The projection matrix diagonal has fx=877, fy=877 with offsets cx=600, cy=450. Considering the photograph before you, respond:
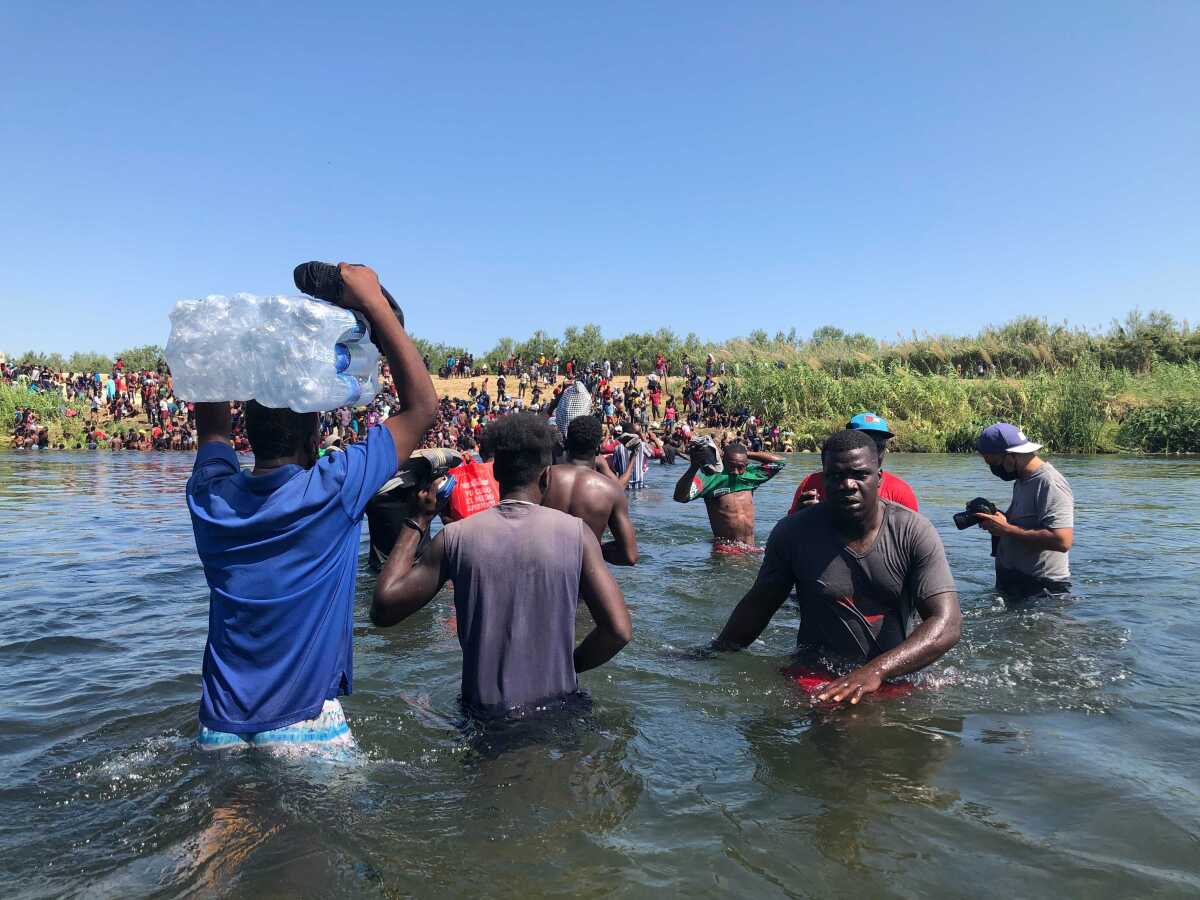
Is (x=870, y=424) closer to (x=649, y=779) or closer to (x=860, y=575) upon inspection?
(x=860, y=575)

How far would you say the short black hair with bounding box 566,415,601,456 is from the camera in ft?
20.2

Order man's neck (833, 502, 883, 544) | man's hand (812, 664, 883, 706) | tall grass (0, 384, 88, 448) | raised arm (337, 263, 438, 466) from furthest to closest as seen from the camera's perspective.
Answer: tall grass (0, 384, 88, 448)
man's neck (833, 502, 883, 544)
man's hand (812, 664, 883, 706)
raised arm (337, 263, 438, 466)

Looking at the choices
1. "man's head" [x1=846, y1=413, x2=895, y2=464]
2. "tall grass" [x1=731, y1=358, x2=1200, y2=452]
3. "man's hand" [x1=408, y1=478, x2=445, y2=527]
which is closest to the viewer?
"man's hand" [x1=408, y1=478, x2=445, y2=527]

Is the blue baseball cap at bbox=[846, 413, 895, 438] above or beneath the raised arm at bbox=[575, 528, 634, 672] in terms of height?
above

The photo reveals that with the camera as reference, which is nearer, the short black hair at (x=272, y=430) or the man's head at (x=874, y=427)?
the short black hair at (x=272, y=430)

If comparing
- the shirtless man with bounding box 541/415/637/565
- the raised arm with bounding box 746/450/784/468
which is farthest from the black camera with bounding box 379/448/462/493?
the raised arm with bounding box 746/450/784/468

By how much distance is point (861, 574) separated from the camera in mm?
3900

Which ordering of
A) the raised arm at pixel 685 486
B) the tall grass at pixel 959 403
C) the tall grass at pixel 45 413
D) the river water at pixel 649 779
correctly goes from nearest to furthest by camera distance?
the river water at pixel 649 779 < the raised arm at pixel 685 486 < the tall grass at pixel 959 403 < the tall grass at pixel 45 413

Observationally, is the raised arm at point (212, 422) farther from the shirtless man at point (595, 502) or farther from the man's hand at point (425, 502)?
the shirtless man at point (595, 502)

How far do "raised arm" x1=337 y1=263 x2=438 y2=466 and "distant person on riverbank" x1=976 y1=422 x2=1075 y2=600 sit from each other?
449cm

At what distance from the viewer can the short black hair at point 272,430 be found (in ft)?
9.00

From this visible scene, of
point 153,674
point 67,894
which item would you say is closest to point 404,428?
point 67,894

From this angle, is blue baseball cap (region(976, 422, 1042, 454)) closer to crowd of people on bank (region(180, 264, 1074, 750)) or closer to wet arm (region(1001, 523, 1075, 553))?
wet arm (region(1001, 523, 1075, 553))

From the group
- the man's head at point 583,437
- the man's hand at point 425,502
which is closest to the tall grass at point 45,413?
the man's head at point 583,437
